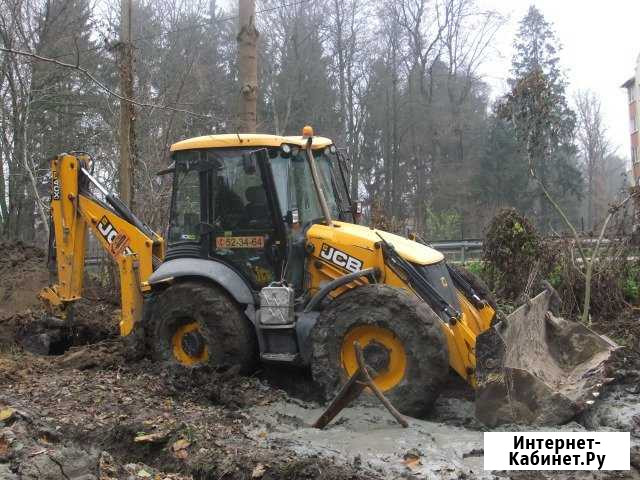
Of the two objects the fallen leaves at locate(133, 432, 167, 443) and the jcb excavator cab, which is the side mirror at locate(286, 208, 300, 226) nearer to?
the jcb excavator cab

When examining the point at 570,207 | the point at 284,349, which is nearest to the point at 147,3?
the point at 284,349

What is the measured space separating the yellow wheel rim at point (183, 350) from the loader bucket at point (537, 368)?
117 inches

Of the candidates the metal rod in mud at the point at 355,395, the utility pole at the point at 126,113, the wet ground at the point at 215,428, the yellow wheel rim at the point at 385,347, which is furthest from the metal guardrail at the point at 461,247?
the metal rod in mud at the point at 355,395

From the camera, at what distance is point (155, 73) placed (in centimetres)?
1870

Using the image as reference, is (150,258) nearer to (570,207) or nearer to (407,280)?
(407,280)

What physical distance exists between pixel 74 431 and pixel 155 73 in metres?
→ 15.0

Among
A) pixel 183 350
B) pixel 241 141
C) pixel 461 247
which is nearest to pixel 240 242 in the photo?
pixel 241 141

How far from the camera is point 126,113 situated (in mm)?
12367

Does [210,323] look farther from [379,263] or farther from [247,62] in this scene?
[247,62]

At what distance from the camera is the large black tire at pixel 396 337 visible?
5.64 m

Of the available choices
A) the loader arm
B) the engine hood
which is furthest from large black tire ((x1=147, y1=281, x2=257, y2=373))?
the engine hood

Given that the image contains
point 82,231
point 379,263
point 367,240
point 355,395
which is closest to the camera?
point 355,395

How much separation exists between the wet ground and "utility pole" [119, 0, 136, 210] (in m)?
5.61

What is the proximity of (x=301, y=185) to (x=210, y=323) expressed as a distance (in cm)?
167
